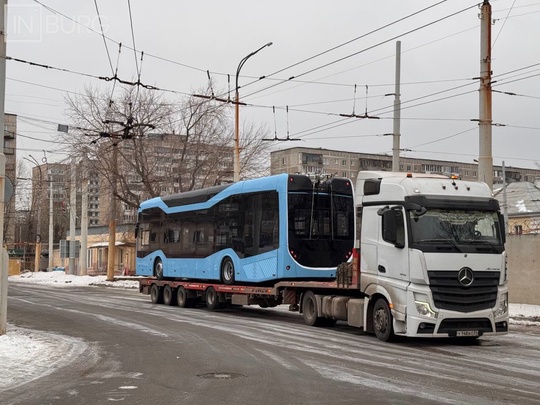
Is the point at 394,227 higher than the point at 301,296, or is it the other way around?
the point at 394,227

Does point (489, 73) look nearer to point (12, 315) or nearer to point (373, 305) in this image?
point (373, 305)

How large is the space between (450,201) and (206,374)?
629 centimetres

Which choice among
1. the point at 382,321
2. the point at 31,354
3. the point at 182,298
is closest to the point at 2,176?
the point at 31,354

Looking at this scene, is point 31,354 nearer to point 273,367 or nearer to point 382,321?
point 273,367

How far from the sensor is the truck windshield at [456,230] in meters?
13.2

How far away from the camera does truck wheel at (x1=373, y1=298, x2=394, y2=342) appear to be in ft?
45.4

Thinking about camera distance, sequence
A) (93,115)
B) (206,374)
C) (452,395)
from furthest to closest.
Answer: (93,115), (206,374), (452,395)

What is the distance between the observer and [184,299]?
24.3 m

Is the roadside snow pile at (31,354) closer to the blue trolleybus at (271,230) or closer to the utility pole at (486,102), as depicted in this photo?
the blue trolleybus at (271,230)

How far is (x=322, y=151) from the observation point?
88.5 m

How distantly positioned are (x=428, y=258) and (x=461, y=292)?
0.95 metres

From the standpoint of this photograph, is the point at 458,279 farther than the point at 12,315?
No

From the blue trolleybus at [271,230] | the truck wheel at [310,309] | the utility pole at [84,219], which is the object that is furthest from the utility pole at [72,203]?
the truck wheel at [310,309]

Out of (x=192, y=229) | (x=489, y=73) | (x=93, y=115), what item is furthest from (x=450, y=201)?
(x=93, y=115)
